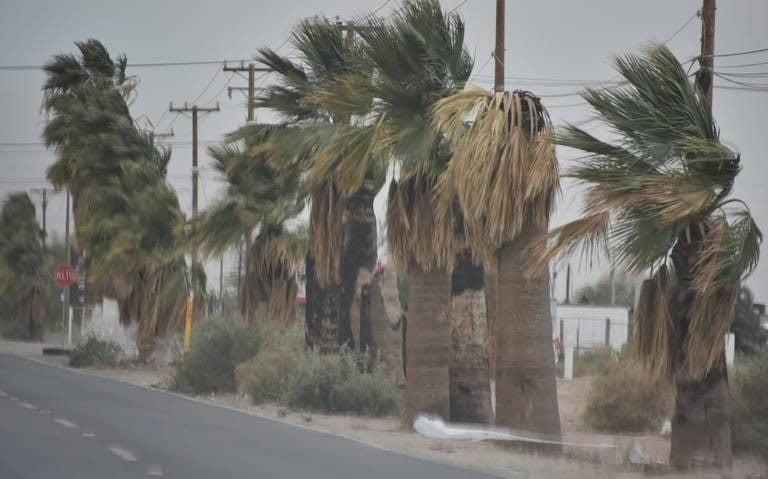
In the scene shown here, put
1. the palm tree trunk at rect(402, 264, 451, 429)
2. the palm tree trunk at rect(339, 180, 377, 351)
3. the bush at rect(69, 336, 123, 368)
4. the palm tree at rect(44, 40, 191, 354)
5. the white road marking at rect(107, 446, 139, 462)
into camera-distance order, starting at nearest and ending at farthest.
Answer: the white road marking at rect(107, 446, 139, 462) < the palm tree trunk at rect(402, 264, 451, 429) < the palm tree trunk at rect(339, 180, 377, 351) < the palm tree at rect(44, 40, 191, 354) < the bush at rect(69, 336, 123, 368)

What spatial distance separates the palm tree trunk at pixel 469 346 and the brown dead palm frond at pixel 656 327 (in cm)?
691

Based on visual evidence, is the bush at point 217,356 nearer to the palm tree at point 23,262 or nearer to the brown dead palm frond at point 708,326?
the brown dead palm frond at point 708,326

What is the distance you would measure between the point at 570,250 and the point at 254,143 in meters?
18.5

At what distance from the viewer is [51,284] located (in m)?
100

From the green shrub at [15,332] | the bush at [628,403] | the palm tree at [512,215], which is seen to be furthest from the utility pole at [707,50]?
the green shrub at [15,332]

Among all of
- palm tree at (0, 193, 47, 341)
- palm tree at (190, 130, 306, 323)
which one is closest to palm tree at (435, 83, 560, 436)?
palm tree at (190, 130, 306, 323)

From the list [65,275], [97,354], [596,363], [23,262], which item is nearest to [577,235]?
[596,363]

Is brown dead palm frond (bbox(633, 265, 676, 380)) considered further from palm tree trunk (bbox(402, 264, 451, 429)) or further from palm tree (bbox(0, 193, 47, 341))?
palm tree (bbox(0, 193, 47, 341))

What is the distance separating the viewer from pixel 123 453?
762 inches

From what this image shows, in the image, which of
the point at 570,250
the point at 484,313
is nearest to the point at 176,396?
the point at 484,313

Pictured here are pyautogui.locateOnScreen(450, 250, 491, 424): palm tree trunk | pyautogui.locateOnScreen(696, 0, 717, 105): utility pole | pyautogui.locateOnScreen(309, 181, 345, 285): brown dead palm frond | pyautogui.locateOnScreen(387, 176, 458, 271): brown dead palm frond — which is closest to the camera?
pyautogui.locateOnScreen(696, 0, 717, 105): utility pole

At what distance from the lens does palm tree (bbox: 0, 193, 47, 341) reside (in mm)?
96500

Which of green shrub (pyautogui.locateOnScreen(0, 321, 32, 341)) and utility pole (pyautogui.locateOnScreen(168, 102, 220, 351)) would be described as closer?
utility pole (pyautogui.locateOnScreen(168, 102, 220, 351))

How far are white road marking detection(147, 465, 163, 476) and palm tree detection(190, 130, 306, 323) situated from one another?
947 inches
